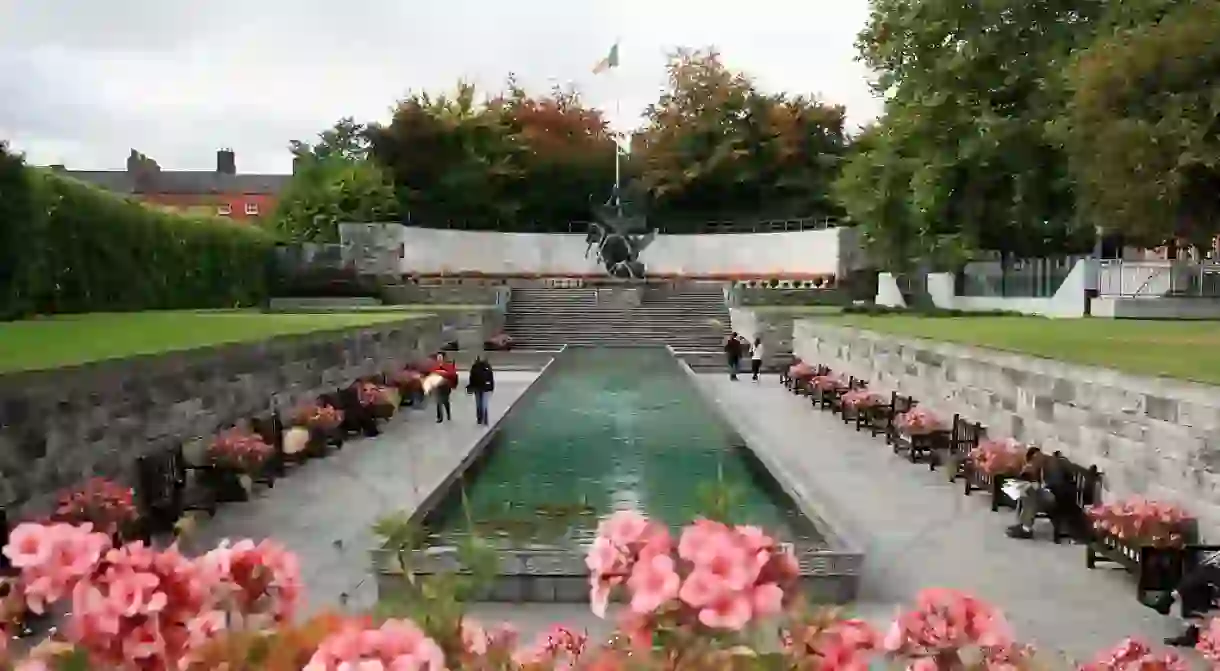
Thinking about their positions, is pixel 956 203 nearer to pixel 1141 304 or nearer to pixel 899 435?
pixel 1141 304

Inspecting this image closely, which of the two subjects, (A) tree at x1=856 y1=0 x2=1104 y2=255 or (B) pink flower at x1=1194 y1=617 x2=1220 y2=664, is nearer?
(B) pink flower at x1=1194 y1=617 x2=1220 y2=664

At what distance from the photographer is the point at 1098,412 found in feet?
32.7

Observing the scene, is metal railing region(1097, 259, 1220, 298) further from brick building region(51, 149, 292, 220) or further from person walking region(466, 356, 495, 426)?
brick building region(51, 149, 292, 220)

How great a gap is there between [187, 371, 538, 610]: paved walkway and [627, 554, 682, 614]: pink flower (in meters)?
4.19

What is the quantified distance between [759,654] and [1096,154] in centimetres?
2296

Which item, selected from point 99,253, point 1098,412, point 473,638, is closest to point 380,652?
point 473,638

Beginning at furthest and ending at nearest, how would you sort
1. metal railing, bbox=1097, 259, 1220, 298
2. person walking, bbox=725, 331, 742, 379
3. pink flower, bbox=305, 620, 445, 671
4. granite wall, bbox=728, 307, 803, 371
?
1. metal railing, bbox=1097, 259, 1220, 298
2. granite wall, bbox=728, 307, 803, 371
3. person walking, bbox=725, 331, 742, 379
4. pink flower, bbox=305, 620, 445, 671

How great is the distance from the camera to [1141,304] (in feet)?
94.1

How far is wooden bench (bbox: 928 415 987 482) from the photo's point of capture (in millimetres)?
12695

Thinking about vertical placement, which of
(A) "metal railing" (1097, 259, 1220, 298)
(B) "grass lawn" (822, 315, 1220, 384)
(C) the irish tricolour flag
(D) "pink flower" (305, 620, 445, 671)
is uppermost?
(C) the irish tricolour flag

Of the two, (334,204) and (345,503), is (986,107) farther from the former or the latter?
(334,204)

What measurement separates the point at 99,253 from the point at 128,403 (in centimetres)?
1876

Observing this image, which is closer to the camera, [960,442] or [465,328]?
[960,442]

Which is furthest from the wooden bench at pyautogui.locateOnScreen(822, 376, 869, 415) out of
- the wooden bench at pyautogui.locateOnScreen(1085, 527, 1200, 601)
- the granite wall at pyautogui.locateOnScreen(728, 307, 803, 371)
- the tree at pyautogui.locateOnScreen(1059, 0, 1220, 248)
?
the wooden bench at pyautogui.locateOnScreen(1085, 527, 1200, 601)
